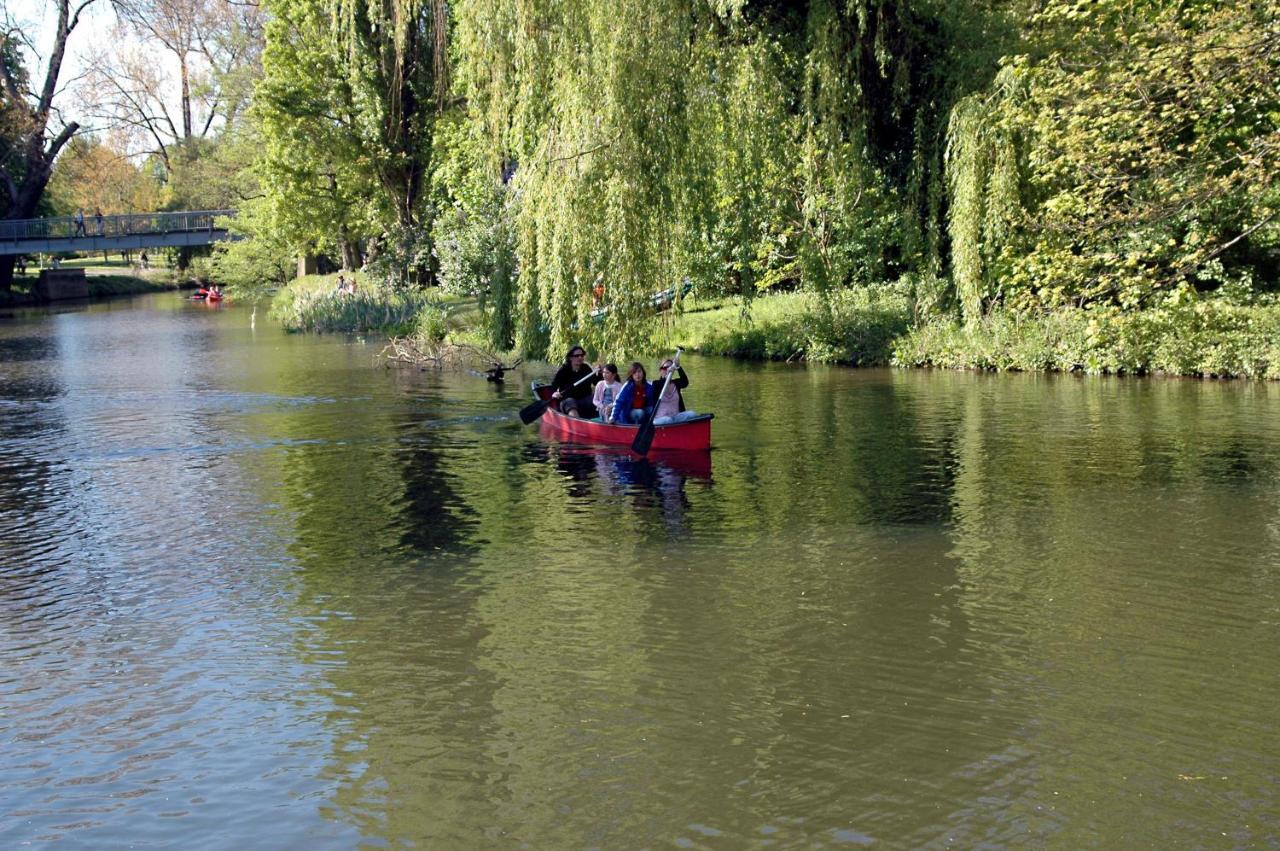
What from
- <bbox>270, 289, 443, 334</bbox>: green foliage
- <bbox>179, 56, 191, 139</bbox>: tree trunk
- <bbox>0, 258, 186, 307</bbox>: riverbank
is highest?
<bbox>179, 56, 191, 139</bbox>: tree trunk

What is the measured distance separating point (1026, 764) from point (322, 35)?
38862 mm

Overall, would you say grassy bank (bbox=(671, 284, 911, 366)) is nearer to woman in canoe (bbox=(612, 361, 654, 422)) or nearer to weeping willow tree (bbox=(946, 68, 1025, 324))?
weeping willow tree (bbox=(946, 68, 1025, 324))

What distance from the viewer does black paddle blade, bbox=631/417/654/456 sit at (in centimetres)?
1705

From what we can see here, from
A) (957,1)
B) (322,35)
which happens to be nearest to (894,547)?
(957,1)

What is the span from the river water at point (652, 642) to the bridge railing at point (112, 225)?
44.7m

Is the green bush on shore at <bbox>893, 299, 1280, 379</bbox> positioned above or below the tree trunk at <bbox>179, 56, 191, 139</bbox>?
below

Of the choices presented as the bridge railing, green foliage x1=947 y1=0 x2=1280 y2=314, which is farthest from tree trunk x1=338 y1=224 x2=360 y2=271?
green foliage x1=947 y1=0 x2=1280 y2=314

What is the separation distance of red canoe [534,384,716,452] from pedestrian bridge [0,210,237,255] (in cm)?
4447

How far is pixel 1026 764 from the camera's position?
7160 mm

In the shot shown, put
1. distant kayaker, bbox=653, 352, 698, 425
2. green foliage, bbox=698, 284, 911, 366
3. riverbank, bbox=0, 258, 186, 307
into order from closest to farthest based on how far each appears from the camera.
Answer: distant kayaker, bbox=653, 352, 698, 425, green foliage, bbox=698, 284, 911, 366, riverbank, bbox=0, 258, 186, 307

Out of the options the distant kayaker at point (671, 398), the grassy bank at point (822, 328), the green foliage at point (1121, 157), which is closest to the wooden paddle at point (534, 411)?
the distant kayaker at point (671, 398)

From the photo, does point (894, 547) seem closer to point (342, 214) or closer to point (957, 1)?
point (957, 1)

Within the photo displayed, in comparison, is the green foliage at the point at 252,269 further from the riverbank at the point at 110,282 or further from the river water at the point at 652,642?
the river water at the point at 652,642

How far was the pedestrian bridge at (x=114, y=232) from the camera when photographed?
189 ft
